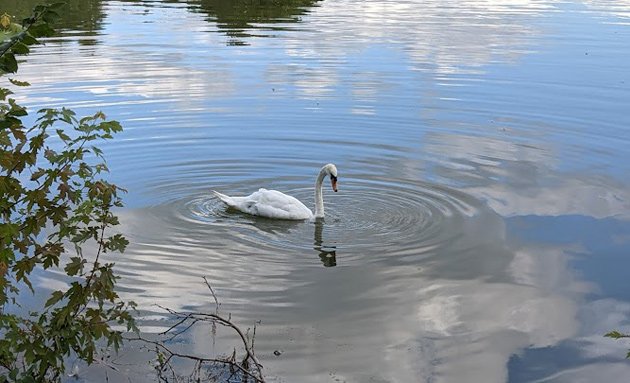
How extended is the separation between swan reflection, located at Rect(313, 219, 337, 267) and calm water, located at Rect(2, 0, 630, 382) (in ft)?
0.13

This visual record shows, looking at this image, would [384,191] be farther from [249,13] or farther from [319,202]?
[249,13]

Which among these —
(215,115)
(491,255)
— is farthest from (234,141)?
(491,255)

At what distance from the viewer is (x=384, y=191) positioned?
1310 centimetres

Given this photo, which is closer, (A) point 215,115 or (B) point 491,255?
(B) point 491,255

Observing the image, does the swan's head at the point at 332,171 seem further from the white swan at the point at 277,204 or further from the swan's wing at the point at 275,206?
the swan's wing at the point at 275,206

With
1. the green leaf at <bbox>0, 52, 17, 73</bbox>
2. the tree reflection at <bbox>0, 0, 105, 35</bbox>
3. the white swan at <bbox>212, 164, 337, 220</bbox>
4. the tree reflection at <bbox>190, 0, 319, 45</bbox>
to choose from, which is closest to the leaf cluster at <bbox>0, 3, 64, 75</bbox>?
the green leaf at <bbox>0, 52, 17, 73</bbox>

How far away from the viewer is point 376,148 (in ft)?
50.0

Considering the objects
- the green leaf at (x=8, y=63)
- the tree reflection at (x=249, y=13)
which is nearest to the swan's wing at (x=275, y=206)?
the green leaf at (x=8, y=63)

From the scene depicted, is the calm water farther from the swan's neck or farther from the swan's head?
the swan's head

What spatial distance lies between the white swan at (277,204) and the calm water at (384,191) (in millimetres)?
169

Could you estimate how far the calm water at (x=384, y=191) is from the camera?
866cm

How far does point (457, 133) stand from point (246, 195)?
4.63 meters

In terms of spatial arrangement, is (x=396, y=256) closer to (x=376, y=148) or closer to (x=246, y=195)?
(x=246, y=195)

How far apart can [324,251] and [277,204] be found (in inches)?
47.7
